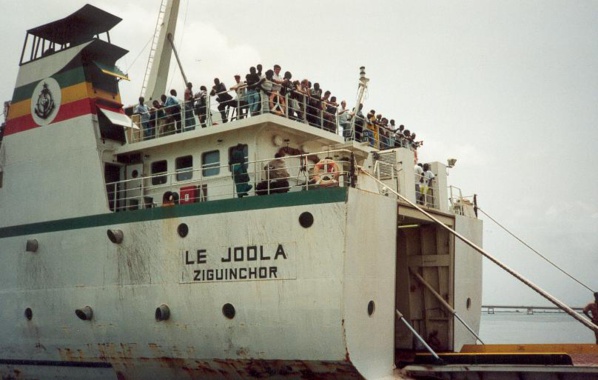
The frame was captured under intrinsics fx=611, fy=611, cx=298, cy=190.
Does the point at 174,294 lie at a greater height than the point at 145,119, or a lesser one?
lesser

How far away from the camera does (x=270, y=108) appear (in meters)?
13.3

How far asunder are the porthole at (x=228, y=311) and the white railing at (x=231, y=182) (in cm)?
235

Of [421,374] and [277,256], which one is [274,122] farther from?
[421,374]

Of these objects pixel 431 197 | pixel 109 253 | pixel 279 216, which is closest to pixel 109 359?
pixel 109 253

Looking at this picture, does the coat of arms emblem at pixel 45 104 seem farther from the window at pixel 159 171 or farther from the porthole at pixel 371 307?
the porthole at pixel 371 307

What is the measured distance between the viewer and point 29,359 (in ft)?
50.8

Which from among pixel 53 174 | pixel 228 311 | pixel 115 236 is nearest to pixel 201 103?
pixel 115 236

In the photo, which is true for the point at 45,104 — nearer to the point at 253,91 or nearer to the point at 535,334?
the point at 253,91

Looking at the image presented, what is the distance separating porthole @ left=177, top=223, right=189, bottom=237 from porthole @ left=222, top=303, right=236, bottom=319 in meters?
1.86

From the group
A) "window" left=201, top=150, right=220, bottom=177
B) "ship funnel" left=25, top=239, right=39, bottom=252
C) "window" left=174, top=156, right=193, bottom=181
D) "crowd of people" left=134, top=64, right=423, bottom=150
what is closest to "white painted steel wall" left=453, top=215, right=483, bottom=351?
"crowd of people" left=134, top=64, right=423, bottom=150

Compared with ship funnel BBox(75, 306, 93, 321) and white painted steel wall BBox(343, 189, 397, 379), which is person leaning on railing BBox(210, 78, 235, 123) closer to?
white painted steel wall BBox(343, 189, 397, 379)

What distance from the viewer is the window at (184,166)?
1483cm

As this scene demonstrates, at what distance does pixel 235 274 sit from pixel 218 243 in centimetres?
79

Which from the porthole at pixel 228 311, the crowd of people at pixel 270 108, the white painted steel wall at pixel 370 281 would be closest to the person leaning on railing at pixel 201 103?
the crowd of people at pixel 270 108
